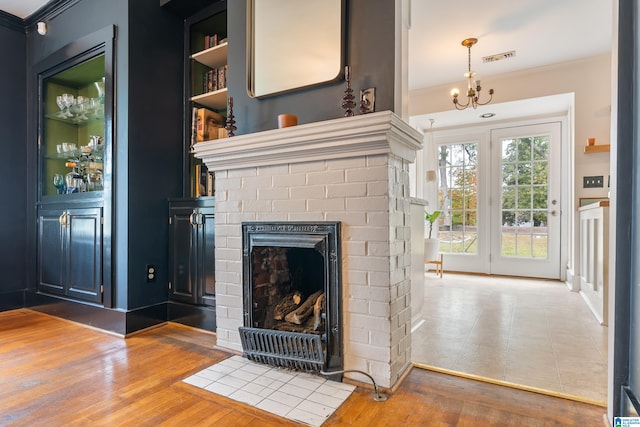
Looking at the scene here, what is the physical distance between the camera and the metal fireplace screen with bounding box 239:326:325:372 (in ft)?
5.51

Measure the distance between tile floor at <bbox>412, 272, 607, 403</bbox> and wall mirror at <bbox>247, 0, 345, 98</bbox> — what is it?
69.2 inches

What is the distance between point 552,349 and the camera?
2.06 meters

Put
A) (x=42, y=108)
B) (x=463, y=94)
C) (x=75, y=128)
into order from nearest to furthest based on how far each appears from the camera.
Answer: (x=42, y=108) < (x=75, y=128) < (x=463, y=94)

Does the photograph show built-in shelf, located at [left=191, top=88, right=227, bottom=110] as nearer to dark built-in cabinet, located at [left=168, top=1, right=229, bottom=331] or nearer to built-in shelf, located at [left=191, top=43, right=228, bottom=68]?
dark built-in cabinet, located at [left=168, top=1, right=229, bottom=331]

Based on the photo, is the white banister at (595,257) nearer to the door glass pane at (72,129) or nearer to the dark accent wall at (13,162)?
the door glass pane at (72,129)

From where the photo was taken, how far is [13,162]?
306 cm

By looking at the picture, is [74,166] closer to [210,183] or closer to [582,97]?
[210,183]

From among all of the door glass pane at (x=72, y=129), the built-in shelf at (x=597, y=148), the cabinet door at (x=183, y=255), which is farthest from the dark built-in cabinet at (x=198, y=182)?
the built-in shelf at (x=597, y=148)

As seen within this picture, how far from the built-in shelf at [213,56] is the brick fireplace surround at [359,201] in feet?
3.39

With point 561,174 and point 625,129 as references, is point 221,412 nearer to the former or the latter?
point 625,129

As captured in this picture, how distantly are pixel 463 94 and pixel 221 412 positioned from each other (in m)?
4.45

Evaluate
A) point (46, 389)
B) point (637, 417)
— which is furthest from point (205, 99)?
point (637, 417)

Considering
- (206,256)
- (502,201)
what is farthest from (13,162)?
(502,201)

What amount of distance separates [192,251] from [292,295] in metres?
0.94
